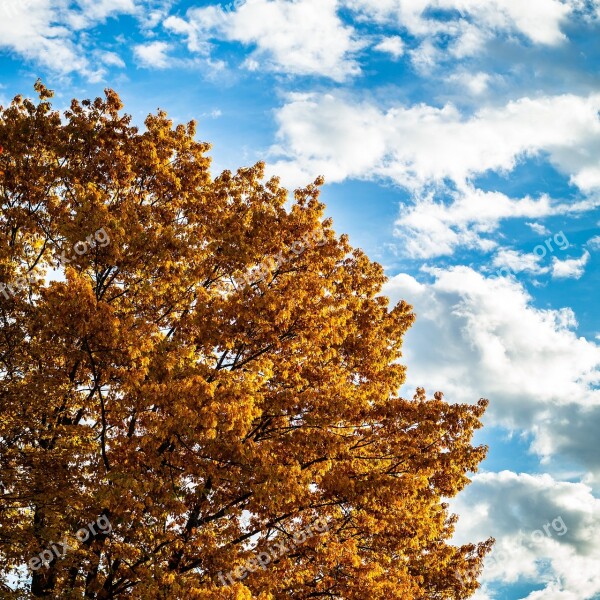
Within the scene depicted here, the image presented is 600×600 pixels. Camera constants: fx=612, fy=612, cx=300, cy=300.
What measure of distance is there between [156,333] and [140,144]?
6663mm

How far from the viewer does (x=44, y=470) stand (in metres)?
13.9

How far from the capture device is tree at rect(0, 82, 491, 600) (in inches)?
470

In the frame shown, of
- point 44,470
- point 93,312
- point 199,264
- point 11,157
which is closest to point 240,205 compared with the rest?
point 199,264

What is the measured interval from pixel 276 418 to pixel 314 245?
16.2 ft

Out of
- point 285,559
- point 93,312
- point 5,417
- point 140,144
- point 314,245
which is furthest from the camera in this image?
point 140,144

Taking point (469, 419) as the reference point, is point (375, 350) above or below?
above

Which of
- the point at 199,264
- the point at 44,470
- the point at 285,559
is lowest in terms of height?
the point at 285,559

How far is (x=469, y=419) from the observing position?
13.6 meters

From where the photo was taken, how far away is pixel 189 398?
1123cm

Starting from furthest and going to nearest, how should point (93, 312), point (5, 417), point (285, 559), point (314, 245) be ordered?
point (314, 245), point (5, 417), point (285, 559), point (93, 312)

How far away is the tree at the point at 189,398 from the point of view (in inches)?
470

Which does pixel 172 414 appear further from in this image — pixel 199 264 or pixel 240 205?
pixel 240 205

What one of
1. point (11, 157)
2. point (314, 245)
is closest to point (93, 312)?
point (314, 245)

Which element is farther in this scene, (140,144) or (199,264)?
(140,144)
